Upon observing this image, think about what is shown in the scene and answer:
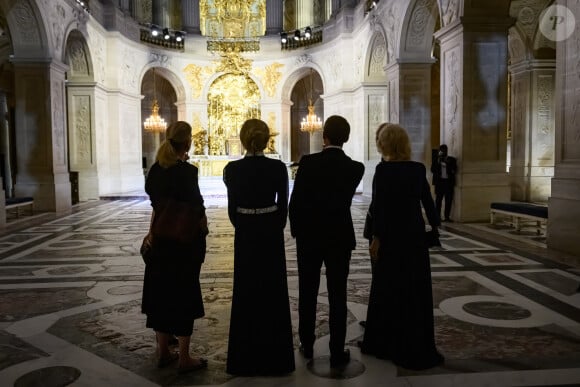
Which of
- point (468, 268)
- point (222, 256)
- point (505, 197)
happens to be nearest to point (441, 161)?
point (505, 197)

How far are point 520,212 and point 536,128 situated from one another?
716cm

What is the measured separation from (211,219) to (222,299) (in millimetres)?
6981

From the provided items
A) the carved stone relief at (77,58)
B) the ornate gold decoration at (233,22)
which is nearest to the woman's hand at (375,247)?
the carved stone relief at (77,58)

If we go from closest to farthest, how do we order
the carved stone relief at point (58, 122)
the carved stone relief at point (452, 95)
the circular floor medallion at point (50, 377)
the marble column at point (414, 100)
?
1. the circular floor medallion at point (50, 377)
2. the carved stone relief at point (452, 95)
3. the carved stone relief at point (58, 122)
4. the marble column at point (414, 100)

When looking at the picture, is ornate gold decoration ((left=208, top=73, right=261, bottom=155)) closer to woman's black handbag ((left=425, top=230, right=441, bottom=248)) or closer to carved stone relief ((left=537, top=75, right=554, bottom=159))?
carved stone relief ((left=537, top=75, right=554, bottom=159))

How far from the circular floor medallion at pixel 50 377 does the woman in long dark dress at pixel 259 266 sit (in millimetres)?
1027

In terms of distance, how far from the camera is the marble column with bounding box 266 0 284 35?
1061 inches

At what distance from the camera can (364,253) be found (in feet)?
25.1

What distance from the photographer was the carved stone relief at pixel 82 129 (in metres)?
18.2

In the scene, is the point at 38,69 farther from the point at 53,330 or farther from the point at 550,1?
the point at 550,1

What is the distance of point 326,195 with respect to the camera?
3.48 m

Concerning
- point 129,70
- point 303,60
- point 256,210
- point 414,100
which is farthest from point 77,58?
point 256,210

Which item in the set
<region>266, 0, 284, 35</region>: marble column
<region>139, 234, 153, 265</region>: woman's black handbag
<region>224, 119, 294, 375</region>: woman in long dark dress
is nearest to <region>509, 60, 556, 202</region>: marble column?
<region>224, 119, 294, 375</region>: woman in long dark dress

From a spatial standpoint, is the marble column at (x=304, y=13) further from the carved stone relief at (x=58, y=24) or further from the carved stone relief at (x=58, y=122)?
the carved stone relief at (x=58, y=122)
